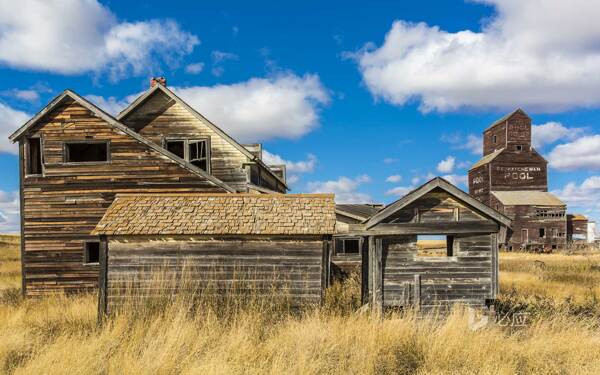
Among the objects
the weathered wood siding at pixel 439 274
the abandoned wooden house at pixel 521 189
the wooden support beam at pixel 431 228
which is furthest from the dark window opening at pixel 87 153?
the abandoned wooden house at pixel 521 189

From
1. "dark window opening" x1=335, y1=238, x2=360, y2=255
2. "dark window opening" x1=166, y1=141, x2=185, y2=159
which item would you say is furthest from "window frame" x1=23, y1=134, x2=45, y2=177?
"dark window opening" x1=335, y1=238, x2=360, y2=255

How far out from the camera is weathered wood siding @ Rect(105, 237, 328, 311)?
435 inches

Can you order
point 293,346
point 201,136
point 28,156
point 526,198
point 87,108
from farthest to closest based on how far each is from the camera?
point 526,198 → point 201,136 → point 28,156 → point 87,108 → point 293,346

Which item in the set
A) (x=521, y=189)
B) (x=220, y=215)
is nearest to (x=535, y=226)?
(x=521, y=189)

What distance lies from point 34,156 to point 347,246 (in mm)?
12667

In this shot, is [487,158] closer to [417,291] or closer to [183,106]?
[183,106]

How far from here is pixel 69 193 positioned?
15.2 metres

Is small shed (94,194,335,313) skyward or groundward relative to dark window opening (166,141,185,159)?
groundward

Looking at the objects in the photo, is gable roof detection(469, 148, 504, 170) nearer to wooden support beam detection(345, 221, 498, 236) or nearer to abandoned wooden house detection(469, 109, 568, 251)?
abandoned wooden house detection(469, 109, 568, 251)

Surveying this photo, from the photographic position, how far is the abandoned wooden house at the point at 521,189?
4181 centimetres

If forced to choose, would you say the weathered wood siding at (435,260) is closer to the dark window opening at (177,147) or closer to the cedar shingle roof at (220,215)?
the cedar shingle roof at (220,215)

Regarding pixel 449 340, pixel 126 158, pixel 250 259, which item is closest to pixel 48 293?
pixel 126 158

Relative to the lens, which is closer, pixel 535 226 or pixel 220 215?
pixel 220 215

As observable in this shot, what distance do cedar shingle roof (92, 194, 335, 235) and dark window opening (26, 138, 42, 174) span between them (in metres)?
4.99
